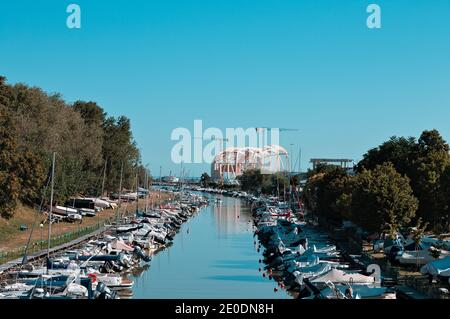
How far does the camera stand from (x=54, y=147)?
66750 mm

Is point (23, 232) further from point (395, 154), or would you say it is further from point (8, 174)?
point (395, 154)

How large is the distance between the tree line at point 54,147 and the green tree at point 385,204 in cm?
2061

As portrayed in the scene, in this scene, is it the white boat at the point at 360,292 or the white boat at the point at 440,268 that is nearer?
the white boat at the point at 360,292

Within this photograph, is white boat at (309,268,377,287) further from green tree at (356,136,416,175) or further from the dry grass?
green tree at (356,136,416,175)

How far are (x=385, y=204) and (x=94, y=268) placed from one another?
62.3 feet

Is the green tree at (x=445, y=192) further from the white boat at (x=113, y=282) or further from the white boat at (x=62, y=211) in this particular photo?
the white boat at (x=62, y=211)

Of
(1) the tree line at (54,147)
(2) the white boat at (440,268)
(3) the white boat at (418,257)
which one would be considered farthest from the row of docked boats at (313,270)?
(1) the tree line at (54,147)

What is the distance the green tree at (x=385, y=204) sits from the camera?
44.1 m

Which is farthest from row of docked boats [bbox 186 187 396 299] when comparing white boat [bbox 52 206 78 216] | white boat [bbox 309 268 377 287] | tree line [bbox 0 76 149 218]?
white boat [bbox 52 206 78 216]

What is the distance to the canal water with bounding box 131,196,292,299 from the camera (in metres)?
33.3

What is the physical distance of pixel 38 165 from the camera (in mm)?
54125

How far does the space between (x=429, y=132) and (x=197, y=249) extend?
2061 cm

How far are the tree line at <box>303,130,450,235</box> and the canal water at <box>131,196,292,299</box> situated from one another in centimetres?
816

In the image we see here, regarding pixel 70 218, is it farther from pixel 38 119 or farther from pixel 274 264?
pixel 274 264
